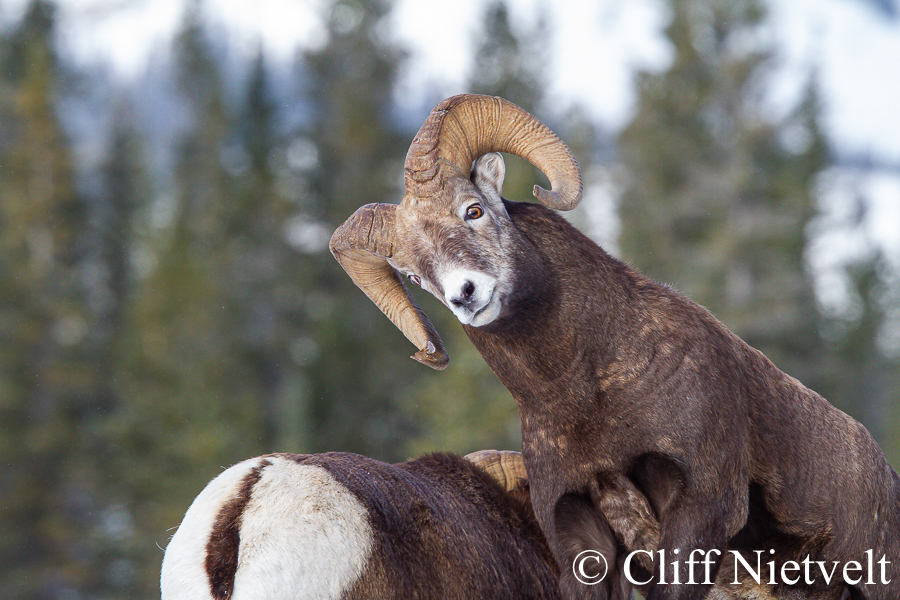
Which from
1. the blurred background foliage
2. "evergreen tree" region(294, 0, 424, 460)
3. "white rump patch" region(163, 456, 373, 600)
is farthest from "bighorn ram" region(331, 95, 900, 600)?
"evergreen tree" region(294, 0, 424, 460)

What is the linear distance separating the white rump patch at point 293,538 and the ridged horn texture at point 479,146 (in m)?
1.83

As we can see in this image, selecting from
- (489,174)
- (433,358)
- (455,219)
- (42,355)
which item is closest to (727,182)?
(42,355)

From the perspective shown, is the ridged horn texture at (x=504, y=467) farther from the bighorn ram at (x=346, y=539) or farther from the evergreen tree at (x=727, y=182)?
the evergreen tree at (x=727, y=182)

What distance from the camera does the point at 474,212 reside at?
219 inches

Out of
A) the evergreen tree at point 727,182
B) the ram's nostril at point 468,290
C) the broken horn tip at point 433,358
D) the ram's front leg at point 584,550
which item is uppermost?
the evergreen tree at point 727,182

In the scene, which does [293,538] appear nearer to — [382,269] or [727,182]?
[382,269]

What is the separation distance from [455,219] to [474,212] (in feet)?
0.43

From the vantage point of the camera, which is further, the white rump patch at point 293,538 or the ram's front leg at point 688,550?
the ram's front leg at point 688,550

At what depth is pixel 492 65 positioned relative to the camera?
41938 mm

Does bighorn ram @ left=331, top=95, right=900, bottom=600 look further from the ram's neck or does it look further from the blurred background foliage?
Result: the blurred background foliage

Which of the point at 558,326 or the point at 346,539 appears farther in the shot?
the point at 558,326

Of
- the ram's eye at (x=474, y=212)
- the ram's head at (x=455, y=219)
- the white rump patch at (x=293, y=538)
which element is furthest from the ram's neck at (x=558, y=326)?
the white rump patch at (x=293, y=538)

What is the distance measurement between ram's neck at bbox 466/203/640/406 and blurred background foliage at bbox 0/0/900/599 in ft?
56.9

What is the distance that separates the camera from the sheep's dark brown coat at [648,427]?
17.4ft
